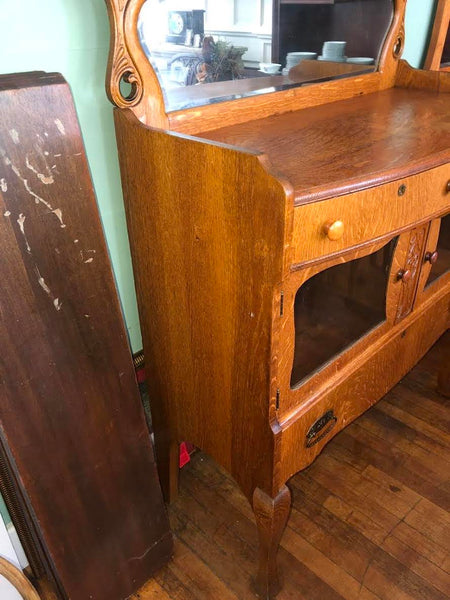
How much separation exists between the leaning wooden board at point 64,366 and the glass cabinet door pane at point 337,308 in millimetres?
374

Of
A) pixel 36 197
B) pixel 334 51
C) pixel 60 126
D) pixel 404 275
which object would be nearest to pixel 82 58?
pixel 60 126

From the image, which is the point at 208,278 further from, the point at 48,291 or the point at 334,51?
the point at 334,51

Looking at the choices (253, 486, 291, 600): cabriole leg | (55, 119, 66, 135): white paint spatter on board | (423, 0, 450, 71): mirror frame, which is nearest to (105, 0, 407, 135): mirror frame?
(55, 119, 66, 135): white paint spatter on board

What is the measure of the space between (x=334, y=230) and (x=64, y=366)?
0.56 meters

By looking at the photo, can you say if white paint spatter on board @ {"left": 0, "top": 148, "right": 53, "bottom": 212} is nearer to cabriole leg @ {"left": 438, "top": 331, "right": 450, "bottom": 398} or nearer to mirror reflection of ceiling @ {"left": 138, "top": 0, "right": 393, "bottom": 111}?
mirror reflection of ceiling @ {"left": 138, "top": 0, "right": 393, "bottom": 111}

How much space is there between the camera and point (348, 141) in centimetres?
101

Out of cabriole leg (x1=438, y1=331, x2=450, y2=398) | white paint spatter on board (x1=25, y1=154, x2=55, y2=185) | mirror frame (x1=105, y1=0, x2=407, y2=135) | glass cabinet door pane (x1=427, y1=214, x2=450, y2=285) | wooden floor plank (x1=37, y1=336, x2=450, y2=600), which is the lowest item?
wooden floor plank (x1=37, y1=336, x2=450, y2=600)

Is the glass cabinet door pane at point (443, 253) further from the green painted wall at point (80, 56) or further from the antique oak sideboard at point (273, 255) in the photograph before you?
the green painted wall at point (80, 56)

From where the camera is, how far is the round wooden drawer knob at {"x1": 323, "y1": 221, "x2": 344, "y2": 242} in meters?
0.82

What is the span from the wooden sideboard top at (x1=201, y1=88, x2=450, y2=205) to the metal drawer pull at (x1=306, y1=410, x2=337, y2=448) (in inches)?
20.9

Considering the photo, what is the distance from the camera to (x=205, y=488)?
61.7 inches

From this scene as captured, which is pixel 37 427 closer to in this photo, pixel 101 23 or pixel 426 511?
pixel 101 23

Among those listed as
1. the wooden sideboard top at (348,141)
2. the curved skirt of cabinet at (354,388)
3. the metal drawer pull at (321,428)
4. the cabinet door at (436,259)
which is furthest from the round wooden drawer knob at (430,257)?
the metal drawer pull at (321,428)

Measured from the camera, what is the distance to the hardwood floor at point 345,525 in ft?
4.27
